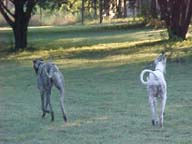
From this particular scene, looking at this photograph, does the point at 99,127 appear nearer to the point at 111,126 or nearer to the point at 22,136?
the point at 111,126

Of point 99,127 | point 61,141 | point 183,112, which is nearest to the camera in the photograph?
point 61,141

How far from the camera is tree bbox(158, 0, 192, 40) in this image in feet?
97.7

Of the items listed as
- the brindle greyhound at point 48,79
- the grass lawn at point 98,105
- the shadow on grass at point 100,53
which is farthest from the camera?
the shadow on grass at point 100,53

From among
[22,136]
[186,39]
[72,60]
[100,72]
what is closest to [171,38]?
[186,39]

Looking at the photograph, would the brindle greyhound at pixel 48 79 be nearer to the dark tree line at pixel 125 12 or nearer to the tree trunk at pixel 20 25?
the dark tree line at pixel 125 12

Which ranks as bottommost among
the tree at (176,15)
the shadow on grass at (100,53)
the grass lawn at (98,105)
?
the shadow on grass at (100,53)

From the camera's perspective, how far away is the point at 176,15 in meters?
30.0

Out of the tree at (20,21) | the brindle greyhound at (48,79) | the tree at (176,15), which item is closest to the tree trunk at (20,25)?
the tree at (20,21)

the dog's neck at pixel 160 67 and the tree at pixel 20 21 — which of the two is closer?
the dog's neck at pixel 160 67

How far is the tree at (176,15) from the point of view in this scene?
2978 cm

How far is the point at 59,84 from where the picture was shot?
32.7 feet

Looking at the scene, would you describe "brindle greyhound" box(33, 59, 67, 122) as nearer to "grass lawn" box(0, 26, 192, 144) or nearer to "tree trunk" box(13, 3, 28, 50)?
"grass lawn" box(0, 26, 192, 144)

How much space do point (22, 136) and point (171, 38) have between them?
66.2 ft

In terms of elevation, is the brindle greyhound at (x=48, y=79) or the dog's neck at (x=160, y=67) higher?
the dog's neck at (x=160, y=67)
